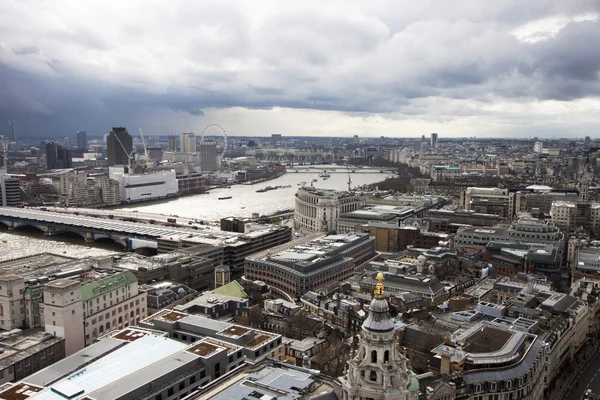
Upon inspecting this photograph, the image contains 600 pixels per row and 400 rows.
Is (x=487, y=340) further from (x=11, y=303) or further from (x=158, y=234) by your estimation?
(x=158, y=234)

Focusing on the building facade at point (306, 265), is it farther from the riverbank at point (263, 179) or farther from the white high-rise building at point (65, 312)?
the riverbank at point (263, 179)

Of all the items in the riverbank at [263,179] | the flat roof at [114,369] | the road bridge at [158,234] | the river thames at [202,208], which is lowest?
the river thames at [202,208]

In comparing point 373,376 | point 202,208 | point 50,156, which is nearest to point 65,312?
point 373,376

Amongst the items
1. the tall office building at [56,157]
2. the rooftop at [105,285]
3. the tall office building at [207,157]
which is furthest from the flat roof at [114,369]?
the tall office building at [56,157]

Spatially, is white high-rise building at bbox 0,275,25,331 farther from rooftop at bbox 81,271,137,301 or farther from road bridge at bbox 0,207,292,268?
road bridge at bbox 0,207,292,268

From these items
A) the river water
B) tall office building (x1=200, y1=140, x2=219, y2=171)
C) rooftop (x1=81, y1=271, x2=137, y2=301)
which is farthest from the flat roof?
tall office building (x1=200, y1=140, x2=219, y2=171)

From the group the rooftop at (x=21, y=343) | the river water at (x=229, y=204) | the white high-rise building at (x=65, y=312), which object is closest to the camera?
the rooftop at (x=21, y=343)
